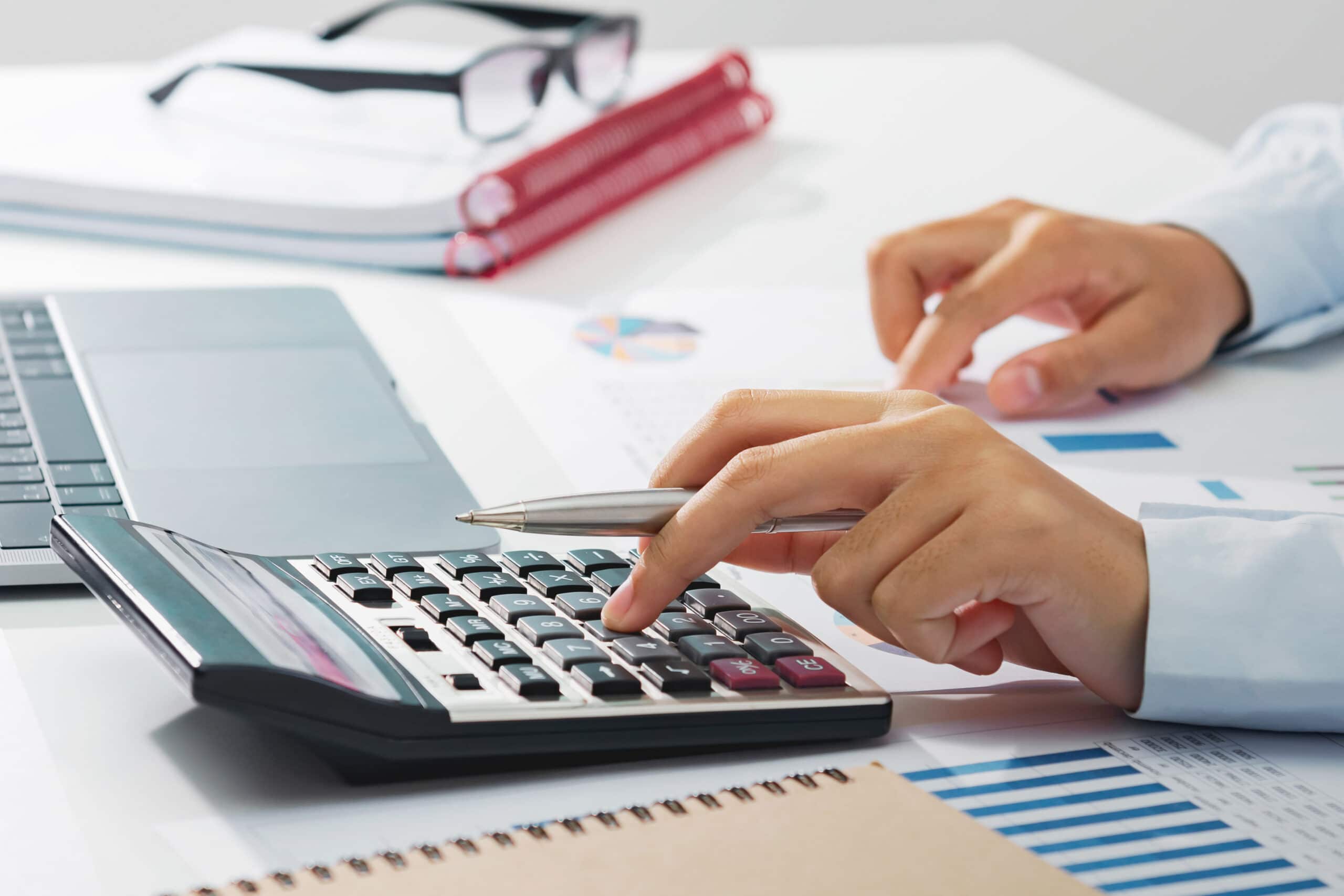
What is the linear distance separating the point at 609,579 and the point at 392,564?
80 millimetres

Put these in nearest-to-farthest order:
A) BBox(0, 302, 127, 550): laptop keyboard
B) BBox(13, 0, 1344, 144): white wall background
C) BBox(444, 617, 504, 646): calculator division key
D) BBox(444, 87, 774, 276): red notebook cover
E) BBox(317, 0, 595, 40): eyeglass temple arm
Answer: BBox(444, 617, 504, 646): calculator division key, BBox(0, 302, 127, 550): laptop keyboard, BBox(444, 87, 774, 276): red notebook cover, BBox(317, 0, 595, 40): eyeglass temple arm, BBox(13, 0, 1344, 144): white wall background

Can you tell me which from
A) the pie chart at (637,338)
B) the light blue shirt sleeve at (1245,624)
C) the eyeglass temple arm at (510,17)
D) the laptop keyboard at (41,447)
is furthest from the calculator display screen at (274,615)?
the eyeglass temple arm at (510,17)

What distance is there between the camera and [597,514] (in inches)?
21.3

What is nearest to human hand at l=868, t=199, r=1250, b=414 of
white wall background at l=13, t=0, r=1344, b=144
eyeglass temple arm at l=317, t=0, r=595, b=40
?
eyeglass temple arm at l=317, t=0, r=595, b=40

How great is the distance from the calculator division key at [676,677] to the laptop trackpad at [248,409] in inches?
9.4

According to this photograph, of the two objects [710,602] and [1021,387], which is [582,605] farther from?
[1021,387]

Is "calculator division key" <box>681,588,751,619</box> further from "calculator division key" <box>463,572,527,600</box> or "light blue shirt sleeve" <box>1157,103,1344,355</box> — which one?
"light blue shirt sleeve" <box>1157,103,1344,355</box>

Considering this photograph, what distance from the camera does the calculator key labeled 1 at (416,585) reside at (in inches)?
21.1

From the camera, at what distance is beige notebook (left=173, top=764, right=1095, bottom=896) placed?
407 millimetres

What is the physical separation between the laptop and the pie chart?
15cm

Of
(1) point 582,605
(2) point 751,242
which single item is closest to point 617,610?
(1) point 582,605

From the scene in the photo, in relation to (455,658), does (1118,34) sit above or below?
above

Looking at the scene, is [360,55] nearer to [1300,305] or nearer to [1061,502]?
[1300,305]

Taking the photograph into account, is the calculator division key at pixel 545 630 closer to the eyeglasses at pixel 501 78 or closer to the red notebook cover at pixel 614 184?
the red notebook cover at pixel 614 184
